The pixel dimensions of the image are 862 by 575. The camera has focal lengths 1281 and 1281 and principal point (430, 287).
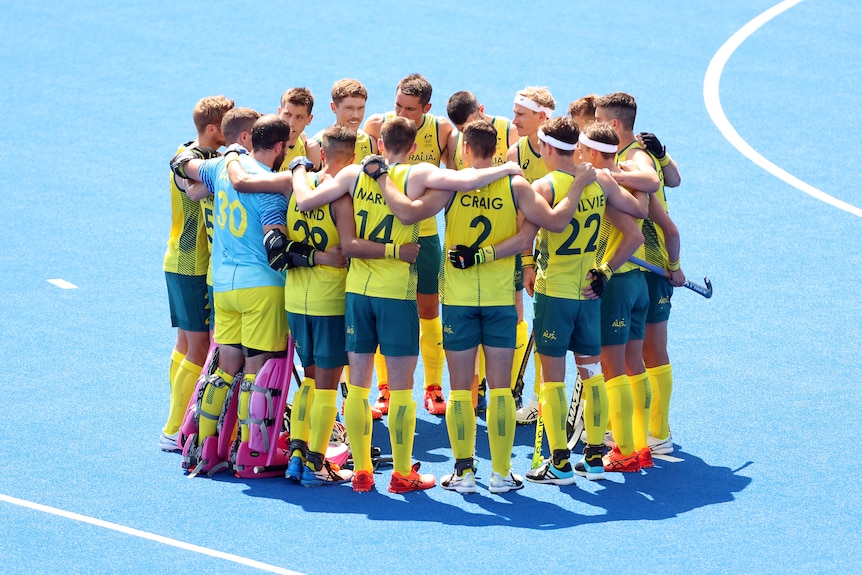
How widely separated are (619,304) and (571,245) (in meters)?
0.68

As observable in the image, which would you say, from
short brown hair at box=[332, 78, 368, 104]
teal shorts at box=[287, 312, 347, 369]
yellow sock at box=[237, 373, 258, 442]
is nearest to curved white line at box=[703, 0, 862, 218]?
short brown hair at box=[332, 78, 368, 104]

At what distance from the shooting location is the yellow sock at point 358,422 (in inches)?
349

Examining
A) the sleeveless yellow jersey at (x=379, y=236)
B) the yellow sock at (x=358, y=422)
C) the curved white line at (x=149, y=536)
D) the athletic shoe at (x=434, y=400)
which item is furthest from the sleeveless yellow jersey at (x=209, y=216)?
the athletic shoe at (x=434, y=400)

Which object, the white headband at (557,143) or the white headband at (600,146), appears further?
the white headband at (600,146)

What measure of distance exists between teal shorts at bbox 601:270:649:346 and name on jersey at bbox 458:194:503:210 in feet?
3.98

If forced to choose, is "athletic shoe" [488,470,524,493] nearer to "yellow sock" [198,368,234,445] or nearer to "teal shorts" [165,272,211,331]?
"yellow sock" [198,368,234,445]

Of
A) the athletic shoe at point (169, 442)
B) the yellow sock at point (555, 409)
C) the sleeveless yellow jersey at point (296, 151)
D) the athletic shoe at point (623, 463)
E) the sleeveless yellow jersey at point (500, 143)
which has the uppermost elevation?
the sleeveless yellow jersey at point (500, 143)

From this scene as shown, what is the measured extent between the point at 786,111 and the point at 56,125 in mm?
10185

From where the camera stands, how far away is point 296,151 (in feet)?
34.7

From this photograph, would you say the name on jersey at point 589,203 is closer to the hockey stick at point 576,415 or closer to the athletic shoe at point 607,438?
the hockey stick at point 576,415

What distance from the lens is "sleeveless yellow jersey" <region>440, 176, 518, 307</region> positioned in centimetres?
873

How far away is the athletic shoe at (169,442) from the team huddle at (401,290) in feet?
0.05

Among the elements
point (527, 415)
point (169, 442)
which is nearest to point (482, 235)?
point (527, 415)

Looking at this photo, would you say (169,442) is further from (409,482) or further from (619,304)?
(619,304)
